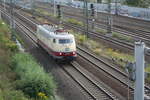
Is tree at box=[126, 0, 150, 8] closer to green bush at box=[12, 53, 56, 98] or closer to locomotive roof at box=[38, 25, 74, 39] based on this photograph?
locomotive roof at box=[38, 25, 74, 39]

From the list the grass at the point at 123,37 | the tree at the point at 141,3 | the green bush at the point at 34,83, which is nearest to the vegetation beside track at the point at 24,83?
the green bush at the point at 34,83

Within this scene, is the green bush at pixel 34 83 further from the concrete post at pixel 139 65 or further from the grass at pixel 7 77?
the concrete post at pixel 139 65

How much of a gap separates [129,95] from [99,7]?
212ft

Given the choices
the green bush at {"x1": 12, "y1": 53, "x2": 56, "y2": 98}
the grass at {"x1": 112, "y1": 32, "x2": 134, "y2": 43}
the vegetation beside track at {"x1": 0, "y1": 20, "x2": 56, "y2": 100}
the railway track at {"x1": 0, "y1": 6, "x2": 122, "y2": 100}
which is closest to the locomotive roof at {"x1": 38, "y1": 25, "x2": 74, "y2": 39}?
the railway track at {"x1": 0, "y1": 6, "x2": 122, "y2": 100}

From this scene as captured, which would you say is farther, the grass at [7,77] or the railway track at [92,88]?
the railway track at [92,88]

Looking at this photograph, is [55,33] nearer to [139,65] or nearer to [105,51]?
[105,51]

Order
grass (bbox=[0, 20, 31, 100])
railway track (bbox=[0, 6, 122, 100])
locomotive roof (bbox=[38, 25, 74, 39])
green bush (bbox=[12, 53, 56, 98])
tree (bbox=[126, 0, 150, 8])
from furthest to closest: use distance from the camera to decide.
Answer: tree (bbox=[126, 0, 150, 8]) → locomotive roof (bbox=[38, 25, 74, 39]) → railway track (bbox=[0, 6, 122, 100]) → green bush (bbox=[12, 53, 56, 98]) → grass (bbox=[0, 20, 31, 100])

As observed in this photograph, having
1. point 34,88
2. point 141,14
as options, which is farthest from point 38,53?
point 141,14

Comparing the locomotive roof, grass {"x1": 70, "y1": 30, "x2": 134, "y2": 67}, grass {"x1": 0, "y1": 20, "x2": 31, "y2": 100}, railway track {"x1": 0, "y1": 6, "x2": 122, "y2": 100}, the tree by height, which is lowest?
railway track {"x1": 0, "y1": 6, "x2": 122, "y2": 100}

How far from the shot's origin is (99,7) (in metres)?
83.9

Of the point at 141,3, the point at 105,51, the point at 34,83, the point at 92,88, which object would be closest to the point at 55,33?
the point at 105,51

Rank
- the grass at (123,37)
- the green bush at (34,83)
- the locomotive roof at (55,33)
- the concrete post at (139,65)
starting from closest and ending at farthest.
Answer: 1. the concrete post at (139,65)
2. the green bush at (34,83)
3. the locomotive roof at (55,33)
4. the grass at (123,37)

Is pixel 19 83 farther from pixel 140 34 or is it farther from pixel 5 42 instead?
pixel 140 34

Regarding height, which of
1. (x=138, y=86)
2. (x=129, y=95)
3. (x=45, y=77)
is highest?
(x=138, y=86)
